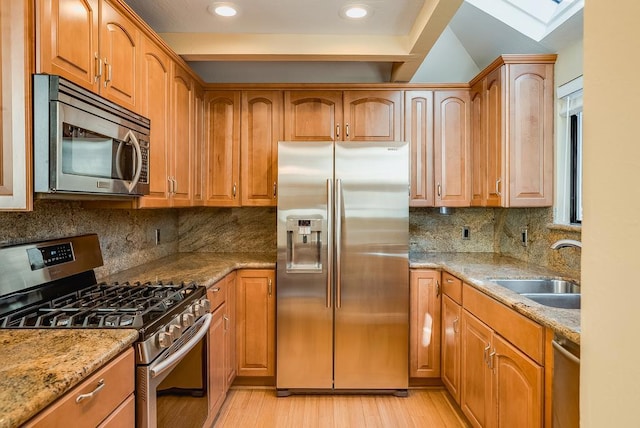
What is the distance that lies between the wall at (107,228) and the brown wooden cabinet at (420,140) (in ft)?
6.45

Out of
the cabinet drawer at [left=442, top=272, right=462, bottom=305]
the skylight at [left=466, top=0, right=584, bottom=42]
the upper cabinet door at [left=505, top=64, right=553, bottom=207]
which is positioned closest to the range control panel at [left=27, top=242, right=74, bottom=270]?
the cabinet drawer at [left=442, top=272, right=462, bottom=305]

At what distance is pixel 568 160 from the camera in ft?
7.82

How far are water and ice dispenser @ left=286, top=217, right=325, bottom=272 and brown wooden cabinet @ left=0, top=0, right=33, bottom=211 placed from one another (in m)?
1.56

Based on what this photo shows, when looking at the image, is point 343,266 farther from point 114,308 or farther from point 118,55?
point 118,55

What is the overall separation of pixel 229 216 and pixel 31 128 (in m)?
2.08

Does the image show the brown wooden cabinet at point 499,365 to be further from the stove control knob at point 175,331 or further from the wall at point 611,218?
the stove control knob at point 175,331

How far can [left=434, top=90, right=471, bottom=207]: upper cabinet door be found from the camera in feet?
9.66

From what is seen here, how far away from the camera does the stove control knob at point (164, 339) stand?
1.38m

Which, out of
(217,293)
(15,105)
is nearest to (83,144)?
(15,105)

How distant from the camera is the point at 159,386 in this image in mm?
1405

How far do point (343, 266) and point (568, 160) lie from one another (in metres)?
1.58

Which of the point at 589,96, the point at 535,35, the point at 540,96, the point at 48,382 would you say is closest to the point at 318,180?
the point at 540,96

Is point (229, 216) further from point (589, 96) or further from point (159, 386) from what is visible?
point (589, 96)

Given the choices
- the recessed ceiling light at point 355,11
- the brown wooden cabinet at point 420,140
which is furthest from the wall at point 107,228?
the brown wooden cabinet at point 420,140
